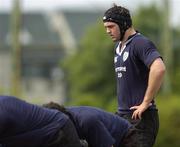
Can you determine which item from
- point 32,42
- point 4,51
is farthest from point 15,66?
point 32,42

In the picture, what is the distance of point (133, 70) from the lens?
8.55m

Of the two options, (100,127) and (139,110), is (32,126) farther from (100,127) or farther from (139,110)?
(139,110)

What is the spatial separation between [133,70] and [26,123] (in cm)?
142

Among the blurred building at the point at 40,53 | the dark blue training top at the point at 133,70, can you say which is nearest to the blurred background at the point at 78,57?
the blurred building at the point at 40,53

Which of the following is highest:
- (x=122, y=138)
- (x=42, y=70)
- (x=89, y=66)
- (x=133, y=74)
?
(x=133, y=74)

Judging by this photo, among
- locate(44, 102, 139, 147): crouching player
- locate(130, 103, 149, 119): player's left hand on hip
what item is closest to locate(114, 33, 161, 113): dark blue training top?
locate(130, 103, 149, 119): player's left hand on hip

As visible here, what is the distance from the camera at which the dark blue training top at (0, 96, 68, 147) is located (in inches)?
297

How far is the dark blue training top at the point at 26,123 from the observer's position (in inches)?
297

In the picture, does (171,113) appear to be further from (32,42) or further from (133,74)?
(32,42)

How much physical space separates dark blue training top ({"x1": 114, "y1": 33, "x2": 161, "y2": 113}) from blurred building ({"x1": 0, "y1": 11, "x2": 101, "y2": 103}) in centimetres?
5911

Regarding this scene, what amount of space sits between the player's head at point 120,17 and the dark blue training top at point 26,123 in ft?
3.93

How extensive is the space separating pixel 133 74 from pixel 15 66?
62.2 feet

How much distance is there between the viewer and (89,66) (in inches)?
1561

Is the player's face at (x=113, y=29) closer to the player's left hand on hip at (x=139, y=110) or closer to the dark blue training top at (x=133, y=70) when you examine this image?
the dark blue training top at (x=133, y=70)
